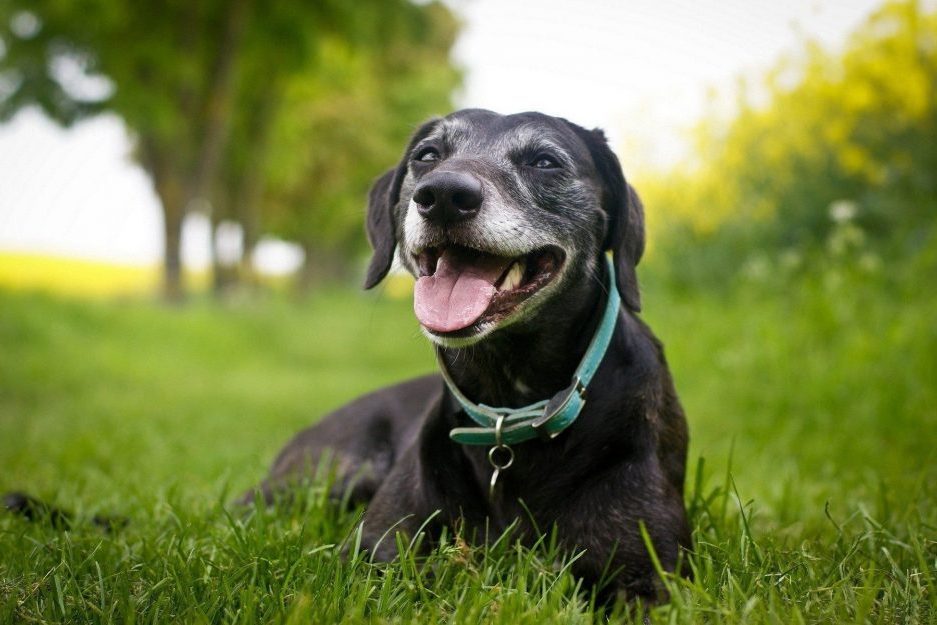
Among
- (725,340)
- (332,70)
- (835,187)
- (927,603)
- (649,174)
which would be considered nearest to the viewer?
(927,603)

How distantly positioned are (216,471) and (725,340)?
4652 millimetres

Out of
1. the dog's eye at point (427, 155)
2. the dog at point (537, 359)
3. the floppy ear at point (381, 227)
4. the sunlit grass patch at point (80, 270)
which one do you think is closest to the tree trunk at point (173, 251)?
the floppy ear at point (381, 227)

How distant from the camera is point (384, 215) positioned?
338 centimetres

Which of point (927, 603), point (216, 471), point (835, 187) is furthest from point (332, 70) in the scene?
point (927, 603)

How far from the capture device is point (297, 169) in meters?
22.6

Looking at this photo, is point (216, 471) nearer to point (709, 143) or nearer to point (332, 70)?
point (709, 143)

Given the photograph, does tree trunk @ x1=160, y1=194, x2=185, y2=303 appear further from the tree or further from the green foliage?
the green foliage

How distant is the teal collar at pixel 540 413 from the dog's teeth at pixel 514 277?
31 centimetres

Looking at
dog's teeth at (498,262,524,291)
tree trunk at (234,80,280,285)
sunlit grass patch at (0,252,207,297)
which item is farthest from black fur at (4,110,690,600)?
sunlit grass patch at (0,252,207,297)

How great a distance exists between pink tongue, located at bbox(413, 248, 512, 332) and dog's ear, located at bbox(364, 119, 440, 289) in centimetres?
59

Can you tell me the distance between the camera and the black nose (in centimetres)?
253

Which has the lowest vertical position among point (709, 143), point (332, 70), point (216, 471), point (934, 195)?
point (216, 471)

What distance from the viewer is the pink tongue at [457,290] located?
2.54 meters

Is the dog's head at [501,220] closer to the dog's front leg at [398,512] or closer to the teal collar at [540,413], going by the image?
the teal collar at [540,413]
